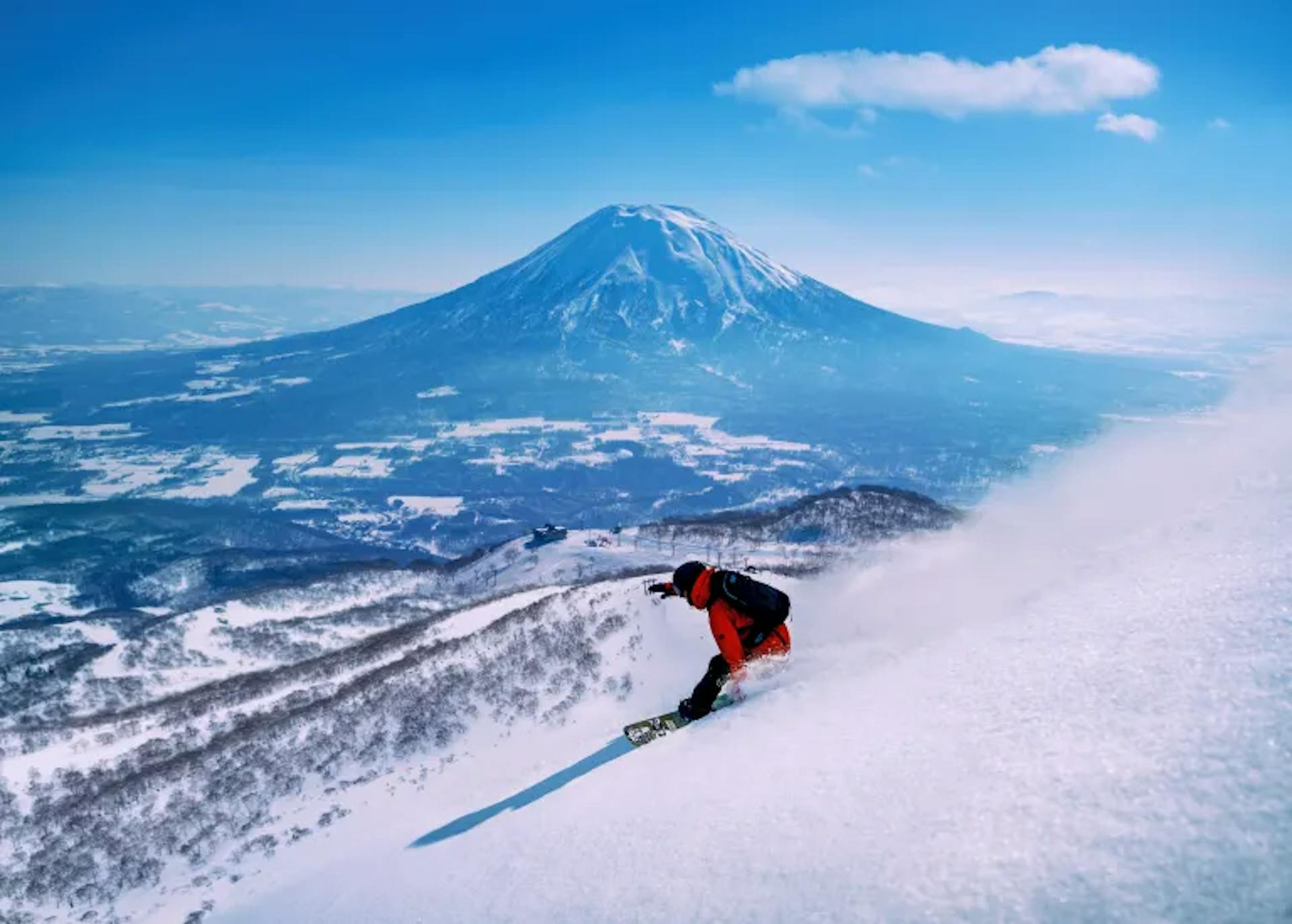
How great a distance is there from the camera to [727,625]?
49.5 ft

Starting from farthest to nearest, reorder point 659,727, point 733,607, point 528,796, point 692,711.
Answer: point 659,727
point 528,796
point 692,711
point 733,607

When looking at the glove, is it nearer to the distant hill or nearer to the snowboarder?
the snowboarder

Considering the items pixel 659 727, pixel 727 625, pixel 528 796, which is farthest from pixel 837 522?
pixel 727 625

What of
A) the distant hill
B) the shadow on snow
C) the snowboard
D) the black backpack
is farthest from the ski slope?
the distant hill

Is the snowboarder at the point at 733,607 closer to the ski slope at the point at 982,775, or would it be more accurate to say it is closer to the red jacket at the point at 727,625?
the red jacket at the point at 727,625

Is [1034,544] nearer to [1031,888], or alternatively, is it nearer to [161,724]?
[1031,888]

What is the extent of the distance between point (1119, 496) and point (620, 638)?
24.0 meters

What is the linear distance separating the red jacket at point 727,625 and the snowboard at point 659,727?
1312 mm

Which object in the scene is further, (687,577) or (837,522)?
(837,522)

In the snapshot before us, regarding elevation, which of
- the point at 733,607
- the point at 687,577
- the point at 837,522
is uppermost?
the point at 687,577

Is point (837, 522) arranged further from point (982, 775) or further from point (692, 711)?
point (982, 775)

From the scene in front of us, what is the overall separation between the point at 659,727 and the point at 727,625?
4.74m

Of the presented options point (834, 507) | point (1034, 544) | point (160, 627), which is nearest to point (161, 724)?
point (160, 627)

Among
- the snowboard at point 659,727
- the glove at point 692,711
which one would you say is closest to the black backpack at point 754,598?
the snowboard at point 659,727
